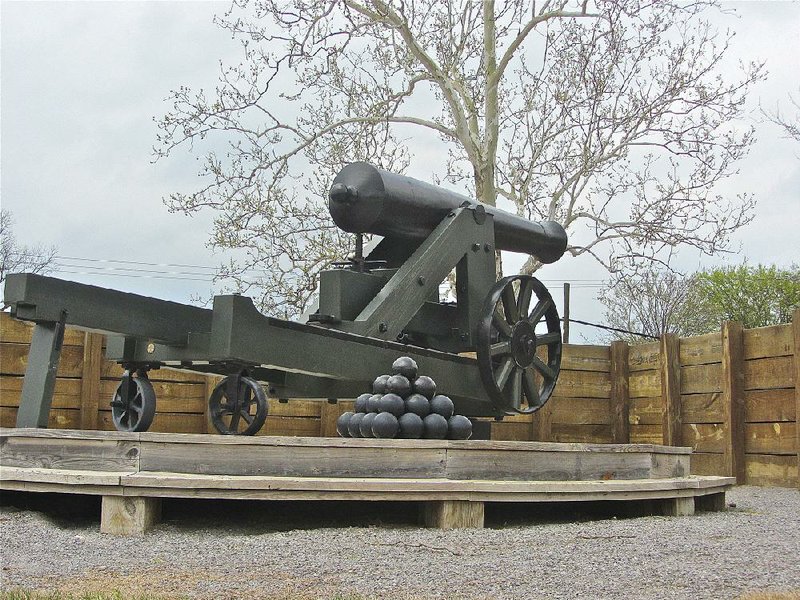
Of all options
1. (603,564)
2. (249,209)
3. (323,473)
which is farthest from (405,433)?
(249,209)

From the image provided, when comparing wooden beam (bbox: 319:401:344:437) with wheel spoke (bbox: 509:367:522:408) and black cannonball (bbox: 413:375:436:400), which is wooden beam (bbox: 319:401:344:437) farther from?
A: black cannonball (bbox: 413:375:436:400)

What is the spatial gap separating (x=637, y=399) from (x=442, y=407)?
218 inches

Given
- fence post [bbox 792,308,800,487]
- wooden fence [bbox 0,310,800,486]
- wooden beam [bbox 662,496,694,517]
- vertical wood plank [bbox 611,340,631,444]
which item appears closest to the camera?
wooden beam [bbox 662,496,694,517]

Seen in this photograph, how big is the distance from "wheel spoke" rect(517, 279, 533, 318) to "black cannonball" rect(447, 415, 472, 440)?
1.56m

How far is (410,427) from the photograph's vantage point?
5605 millimetres

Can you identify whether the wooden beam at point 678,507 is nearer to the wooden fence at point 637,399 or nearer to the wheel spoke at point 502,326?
the wheel spoke at point 502,326

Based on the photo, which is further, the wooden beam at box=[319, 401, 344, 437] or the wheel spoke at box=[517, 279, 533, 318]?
the wooden beam at box=[319, 401, 344, 437]

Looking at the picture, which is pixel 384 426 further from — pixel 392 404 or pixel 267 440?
pixel 267 440

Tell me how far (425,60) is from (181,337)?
818cm

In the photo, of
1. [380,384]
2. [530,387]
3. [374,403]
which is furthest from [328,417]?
[374,403]

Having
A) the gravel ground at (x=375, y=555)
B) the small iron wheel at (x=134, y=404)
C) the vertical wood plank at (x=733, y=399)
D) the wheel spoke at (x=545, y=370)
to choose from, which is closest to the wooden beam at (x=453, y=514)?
the gravel ground at (x=375, y=555)

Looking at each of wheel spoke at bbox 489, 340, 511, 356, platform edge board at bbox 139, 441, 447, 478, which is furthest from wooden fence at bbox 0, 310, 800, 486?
platform edge board at bbox 139, 441, 447, 478

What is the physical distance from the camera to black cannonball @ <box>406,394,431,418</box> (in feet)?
18.8

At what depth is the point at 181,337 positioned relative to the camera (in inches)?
226
